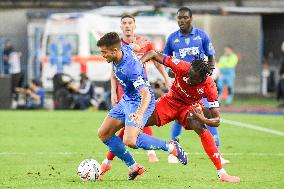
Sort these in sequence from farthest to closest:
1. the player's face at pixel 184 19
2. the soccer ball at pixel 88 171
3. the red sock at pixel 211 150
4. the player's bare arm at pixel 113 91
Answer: the player's face at pixel 184 19 < the player's bare arm at pixel 113 91 < the red sock at pixel 211 150 < the soccer ball at pixel 88 171

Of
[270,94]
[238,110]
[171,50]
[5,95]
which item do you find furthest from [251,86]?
[171,50]

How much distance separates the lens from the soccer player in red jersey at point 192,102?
42.2ft

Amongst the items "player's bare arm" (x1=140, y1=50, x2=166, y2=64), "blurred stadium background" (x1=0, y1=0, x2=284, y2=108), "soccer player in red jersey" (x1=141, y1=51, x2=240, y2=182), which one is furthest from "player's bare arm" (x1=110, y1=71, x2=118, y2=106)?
"blurred stadium background" (x1=0, y1=0, x2=284, y2=108)

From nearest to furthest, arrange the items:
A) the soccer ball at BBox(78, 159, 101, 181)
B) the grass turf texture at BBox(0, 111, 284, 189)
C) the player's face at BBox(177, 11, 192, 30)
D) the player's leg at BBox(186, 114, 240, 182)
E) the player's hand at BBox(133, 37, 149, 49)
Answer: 1. the grass turf texture at BBox(0, 111, 284, 189)
2. the soccer ball at BBox(78, 159, 101, 181)
3. the player's leg at BBox(186, 114, 240, 182)
4. the player's hand at BBox(133, 37, 149, 49)
5. the player's face at BBox(177, 11, 192, 30)

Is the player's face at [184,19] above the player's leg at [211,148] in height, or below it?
above

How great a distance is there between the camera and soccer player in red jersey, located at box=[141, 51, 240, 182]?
12859 mm

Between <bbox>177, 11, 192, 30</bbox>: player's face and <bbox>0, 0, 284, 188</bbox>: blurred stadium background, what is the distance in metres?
2.08

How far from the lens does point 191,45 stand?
51.8 feet

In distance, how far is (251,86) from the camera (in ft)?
126

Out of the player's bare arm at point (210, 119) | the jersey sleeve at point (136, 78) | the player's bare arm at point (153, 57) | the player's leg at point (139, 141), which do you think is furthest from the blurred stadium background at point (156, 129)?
the player's bare arm at point (153, 57)

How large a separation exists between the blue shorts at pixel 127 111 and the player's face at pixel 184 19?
280cm

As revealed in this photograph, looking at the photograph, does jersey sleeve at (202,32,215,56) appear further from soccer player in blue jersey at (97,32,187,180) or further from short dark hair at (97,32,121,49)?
short dark hair at (97,32,121,49)

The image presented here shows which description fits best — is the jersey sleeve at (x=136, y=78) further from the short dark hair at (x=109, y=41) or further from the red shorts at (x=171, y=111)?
the red shorts at (x=171, y=111)

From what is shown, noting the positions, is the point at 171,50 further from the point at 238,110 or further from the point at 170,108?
the point at 238,110
